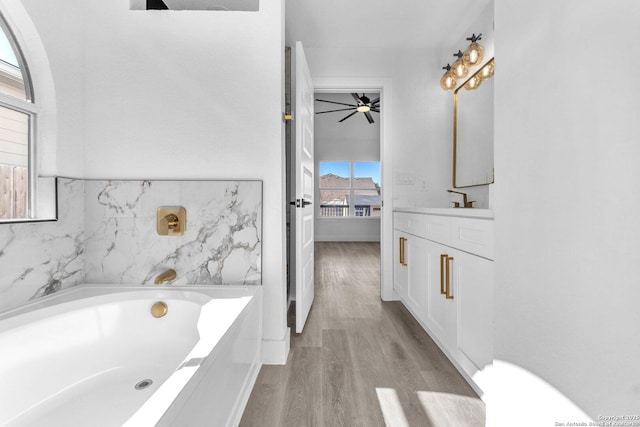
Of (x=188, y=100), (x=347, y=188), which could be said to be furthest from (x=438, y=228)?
(x=347, y=188)

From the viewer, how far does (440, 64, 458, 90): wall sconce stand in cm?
264

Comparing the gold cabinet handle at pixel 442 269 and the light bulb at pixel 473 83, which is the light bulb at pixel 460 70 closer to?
the light bulb at pixel 473 83

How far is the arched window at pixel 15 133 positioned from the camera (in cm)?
132

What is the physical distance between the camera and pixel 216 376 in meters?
0.95

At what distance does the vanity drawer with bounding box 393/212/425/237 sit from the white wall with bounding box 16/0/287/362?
1.10 m

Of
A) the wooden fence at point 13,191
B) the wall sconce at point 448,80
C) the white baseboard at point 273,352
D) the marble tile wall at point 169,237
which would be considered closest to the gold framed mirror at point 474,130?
the wall sconce at point 448,80

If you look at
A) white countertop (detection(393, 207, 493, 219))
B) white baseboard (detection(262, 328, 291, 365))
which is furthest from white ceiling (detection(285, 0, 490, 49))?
white baseboard (detection(262, 328, 291, 365))

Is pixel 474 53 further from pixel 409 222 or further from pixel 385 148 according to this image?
pixel 409 222

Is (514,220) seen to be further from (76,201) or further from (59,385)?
(76,201)

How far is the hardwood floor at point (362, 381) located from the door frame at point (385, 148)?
48cm

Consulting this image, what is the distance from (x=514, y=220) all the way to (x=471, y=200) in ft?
6.51

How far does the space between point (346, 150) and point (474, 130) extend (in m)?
5.14

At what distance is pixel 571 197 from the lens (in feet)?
2.04

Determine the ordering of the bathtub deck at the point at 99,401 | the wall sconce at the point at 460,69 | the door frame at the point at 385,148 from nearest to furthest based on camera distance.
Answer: the bathtub deck at the point at 99,401
the wall sconce at the point at 460,69
the door frame at the point at 385,148
